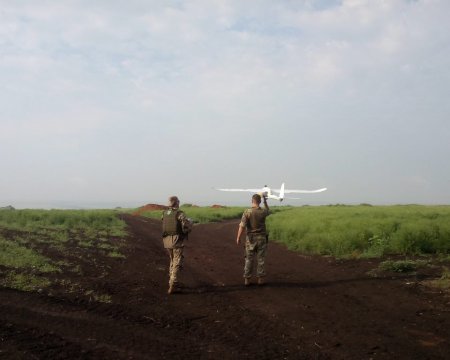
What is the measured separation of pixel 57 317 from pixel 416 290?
6.71 meters

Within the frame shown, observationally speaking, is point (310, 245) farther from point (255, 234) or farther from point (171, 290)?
point (171, 290)

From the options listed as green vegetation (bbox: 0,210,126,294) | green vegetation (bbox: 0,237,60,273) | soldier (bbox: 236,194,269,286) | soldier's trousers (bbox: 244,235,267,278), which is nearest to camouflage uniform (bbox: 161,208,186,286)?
soldier (bbox: 236,194,269,286)

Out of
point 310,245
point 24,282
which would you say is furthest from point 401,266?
point 24,282

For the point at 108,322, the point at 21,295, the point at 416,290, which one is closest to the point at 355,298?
the point at 416,290

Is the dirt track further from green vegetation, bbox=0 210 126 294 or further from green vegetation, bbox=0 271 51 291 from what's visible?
green vegetation, bbox=0 210 126 294

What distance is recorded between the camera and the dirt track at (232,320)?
5434mm

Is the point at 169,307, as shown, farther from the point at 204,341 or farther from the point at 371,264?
the point at 371,264

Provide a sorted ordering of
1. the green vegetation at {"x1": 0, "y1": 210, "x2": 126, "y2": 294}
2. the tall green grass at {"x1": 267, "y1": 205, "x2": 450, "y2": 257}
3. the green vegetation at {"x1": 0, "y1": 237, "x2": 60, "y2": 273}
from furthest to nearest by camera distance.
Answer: the tall green grass at {"x1": 267, "y1": 205, "x2": 450, "y2": 257}
the green vegetation at {"x1": 0, "y1": 237, "x2": 60, "y2": 273}
the green vegetation at {"x1": 0, "y1": 210, "x2": 126, "y2": 294}

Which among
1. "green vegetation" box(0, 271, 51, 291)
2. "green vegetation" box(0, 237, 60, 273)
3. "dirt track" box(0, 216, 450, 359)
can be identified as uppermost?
"green vegetation" box(0, 237, 60, 273)

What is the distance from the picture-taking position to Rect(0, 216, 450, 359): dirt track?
5434 mm

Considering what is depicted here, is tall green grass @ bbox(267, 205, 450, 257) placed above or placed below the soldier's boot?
above

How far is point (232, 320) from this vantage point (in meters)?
6.92

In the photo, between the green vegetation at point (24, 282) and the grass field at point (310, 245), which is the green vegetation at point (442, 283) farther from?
the green vegetation at point (24, 282)

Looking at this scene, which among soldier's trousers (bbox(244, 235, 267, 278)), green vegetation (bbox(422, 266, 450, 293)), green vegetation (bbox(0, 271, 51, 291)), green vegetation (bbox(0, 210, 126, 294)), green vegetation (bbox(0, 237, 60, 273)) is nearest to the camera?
green vegetation (bbox(0, 271, 51, 291))
